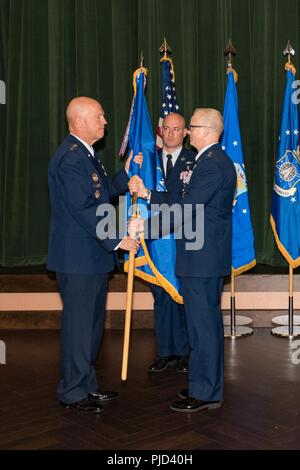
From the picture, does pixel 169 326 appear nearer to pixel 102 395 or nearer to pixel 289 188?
pixel 102 395

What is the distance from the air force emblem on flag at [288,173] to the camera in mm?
5547

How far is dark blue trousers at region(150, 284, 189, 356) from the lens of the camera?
460 cm

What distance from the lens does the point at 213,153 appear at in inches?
144

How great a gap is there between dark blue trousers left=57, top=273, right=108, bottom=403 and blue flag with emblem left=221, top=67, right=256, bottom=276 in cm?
188

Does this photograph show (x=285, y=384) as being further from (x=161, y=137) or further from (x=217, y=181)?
(x=161, y=137)

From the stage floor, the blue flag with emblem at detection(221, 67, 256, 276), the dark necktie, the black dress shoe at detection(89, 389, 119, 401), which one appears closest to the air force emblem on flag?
the blue flag with emblem at detection(221, 67, 256, 276)

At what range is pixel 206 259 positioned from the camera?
12.0 feet

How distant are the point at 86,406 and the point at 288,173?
2692 millimetres

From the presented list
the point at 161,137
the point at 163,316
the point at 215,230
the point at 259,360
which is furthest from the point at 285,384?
the point at 161,137

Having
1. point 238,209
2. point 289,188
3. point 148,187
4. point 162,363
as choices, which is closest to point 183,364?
point 162,363

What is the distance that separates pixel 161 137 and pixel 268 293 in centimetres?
166

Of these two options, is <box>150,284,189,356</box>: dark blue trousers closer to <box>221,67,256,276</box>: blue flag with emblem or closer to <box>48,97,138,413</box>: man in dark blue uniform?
<box>48,97,138,413</box>: man in dark blue uniform

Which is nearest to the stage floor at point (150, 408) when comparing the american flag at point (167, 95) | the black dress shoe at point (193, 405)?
the black dress shoe at point (193, 405)

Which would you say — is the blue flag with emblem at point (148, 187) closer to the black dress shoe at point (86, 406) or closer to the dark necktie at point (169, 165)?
the dark necktie at point (169, 165)
